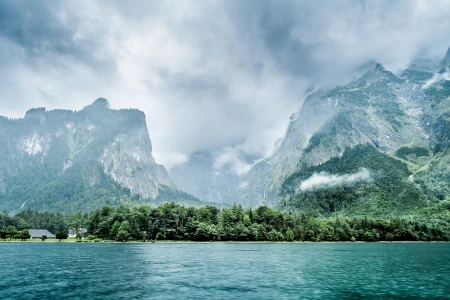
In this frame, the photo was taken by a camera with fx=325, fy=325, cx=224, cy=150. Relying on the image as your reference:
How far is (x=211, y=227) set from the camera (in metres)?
195

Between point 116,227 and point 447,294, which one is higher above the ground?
point 116,227

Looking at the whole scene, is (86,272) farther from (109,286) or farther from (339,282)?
(339,282)

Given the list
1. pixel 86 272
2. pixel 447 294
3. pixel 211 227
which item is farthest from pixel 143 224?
pixel 447 294

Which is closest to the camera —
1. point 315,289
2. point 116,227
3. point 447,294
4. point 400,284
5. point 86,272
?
point 447,294

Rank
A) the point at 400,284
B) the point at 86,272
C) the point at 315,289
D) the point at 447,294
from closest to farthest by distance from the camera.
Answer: the point at 447,294 < the point at 315,289 < the point at 400,284 < the point at 86,272

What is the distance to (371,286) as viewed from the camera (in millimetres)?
45562

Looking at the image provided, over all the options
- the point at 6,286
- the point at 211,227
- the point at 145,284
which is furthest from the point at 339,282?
the point at 211,227

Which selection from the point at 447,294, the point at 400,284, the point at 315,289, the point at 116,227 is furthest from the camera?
the point at 116,227

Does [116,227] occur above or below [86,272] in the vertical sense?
above

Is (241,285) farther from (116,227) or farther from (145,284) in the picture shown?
(116,227)

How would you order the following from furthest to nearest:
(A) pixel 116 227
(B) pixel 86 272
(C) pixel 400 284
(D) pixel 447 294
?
(A) pixel 116 227
(B) pixel 86 272
(C) pixel 400 284
(D) pixel 447 294

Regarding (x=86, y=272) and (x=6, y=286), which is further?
(x=86, y=272)

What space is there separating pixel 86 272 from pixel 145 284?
1740cm

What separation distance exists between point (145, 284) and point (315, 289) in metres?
23.1
